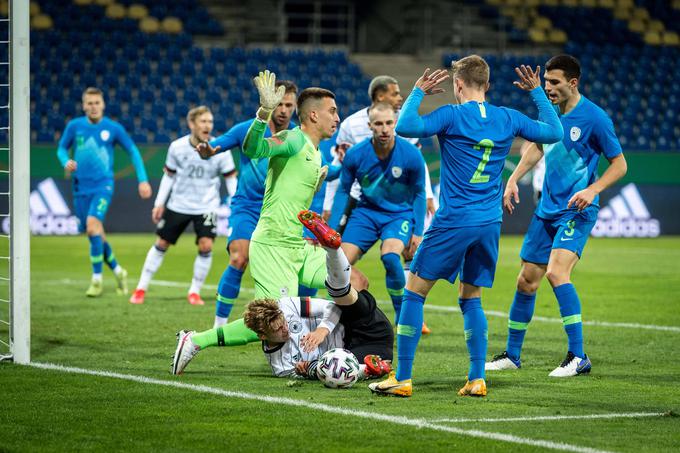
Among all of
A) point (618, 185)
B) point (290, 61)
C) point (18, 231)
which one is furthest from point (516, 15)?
point (18, 231)

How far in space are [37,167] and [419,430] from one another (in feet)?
63.2

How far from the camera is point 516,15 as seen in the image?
3522cm

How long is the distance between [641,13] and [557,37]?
13.4ft

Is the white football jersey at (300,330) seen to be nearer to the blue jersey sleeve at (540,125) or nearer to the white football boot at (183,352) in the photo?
the white football boot at (183,352)

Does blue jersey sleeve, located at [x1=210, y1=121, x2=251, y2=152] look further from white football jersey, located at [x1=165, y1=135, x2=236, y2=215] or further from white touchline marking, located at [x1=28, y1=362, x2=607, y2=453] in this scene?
white football jersey, located at [x1=165, y1=135, x2=236, y2=215]

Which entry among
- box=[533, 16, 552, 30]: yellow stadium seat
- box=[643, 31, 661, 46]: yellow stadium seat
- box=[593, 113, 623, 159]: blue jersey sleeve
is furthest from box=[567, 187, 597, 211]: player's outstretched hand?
box=[643, 31, 661, 46]: yellow stadium seat

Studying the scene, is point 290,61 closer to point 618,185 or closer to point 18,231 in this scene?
point 618,185

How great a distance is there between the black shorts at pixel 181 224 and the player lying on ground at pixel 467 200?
6.47 meters

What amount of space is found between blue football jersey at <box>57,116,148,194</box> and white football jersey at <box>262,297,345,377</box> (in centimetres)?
659

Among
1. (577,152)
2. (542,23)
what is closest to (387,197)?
(577,152)

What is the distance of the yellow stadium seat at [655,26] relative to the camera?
36.3 meters

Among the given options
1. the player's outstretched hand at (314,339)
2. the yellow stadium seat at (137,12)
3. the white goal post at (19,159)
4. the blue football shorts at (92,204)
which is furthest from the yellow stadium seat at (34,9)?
the player's outstretched hand at (314,339)

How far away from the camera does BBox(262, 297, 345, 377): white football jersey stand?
25.5 feet

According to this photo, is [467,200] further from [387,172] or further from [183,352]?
[387,172]
